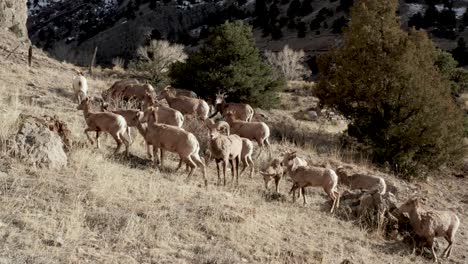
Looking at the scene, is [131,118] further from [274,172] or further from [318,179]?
[318,179]

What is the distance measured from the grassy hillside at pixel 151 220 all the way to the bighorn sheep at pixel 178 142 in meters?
0.37

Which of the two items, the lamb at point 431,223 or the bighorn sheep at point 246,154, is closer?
the lamb at point 431,223

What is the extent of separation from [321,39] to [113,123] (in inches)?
2732

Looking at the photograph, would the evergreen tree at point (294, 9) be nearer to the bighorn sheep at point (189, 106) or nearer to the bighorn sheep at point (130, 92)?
the bighorn sheep at point (130, 92)

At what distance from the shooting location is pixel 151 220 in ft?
23.8

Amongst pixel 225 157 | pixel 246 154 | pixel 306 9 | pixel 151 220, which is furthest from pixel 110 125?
pixel 306 9

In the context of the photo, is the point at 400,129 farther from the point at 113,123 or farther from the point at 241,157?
the point at 113,123

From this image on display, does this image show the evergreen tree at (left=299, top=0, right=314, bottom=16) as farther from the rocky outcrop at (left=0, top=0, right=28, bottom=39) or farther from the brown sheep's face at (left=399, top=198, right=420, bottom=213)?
the brown sheep's face at (left=399, top=198, right=420, bottom=213)

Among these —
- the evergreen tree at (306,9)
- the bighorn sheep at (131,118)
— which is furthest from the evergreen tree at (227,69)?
the evergreen tree at (306,9)

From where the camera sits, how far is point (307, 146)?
17.3 m

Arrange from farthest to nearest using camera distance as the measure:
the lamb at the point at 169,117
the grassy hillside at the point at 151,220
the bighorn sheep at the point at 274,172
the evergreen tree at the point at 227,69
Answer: the evergreen tree at the point at 227,69 → the lamb at the point at 169,117 → the bighorn sheep at the point at 274,172 → the grassy hillside at the point at 151,220

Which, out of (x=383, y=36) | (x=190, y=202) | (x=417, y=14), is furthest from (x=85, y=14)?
(x=190, y=202)

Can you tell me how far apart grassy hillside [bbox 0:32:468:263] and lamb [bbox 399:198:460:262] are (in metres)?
0.39

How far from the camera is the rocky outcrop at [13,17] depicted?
26.5 metres
